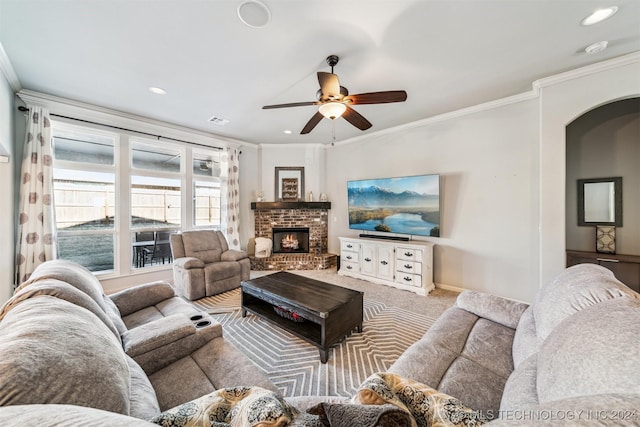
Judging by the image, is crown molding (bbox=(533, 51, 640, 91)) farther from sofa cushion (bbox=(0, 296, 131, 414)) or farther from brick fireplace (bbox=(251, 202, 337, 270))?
sofa cushion (bbox=(0, 296, 131, 414))

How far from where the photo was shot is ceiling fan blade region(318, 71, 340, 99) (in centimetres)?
190

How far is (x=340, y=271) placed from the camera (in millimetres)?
4406

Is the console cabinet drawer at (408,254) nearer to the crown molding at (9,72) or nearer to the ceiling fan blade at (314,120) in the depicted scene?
the ceiling fan blade at (314,120)

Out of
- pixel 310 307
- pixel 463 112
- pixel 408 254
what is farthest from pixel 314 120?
pixel 408 254

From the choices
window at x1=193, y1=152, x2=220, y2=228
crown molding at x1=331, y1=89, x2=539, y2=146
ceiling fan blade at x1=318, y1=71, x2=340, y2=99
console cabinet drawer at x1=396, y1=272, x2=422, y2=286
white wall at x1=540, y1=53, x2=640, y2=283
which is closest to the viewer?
ceiling fan blade at x1=318, y1=71, x2=340, y2=99

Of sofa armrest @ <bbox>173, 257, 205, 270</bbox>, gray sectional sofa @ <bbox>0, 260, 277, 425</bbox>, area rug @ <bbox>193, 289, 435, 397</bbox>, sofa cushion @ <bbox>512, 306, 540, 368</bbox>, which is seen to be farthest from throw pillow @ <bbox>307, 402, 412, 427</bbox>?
sofa armrest @ <bbox>173, 257, 205, 270</bbox>

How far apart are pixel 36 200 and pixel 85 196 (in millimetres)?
573

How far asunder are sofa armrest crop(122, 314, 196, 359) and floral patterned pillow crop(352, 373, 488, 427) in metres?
1.13

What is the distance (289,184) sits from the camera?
5.26 m

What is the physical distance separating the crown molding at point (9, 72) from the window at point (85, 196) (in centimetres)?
57

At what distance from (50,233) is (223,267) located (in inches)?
84.0

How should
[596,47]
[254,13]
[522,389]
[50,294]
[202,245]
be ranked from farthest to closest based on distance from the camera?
[202,245] < [596,47] < [254,13] < [50,294] < [522,389]

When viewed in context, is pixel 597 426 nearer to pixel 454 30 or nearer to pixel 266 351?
pixel 266 351

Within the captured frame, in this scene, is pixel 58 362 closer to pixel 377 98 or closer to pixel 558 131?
pixel 377 98
